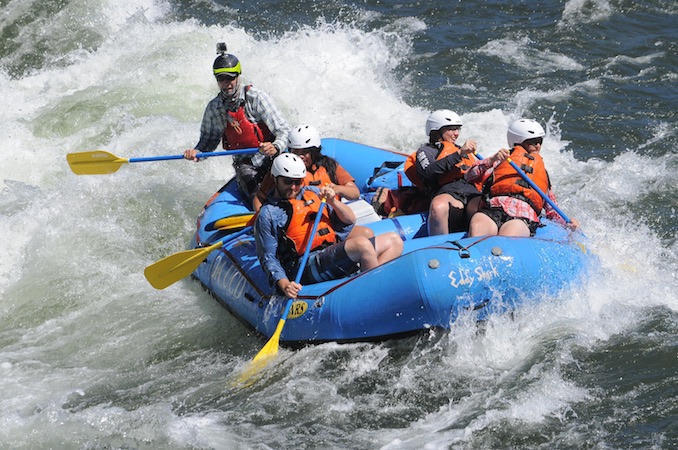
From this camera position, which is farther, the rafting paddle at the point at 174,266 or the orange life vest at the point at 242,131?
the orange life vest at the point at 242,131

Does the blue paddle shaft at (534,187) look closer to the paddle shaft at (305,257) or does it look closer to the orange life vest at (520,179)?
the orange life vest at (520,179)

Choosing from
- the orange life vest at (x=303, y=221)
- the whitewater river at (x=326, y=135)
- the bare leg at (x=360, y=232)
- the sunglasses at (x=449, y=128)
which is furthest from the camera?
the sunglasses at (x=449, y=128)

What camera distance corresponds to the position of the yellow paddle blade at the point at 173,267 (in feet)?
23.1

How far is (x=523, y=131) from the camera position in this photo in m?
6.98

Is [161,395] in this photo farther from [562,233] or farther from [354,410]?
[562,233]

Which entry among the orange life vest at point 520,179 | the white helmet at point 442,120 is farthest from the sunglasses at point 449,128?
the orange life vest at point 520,179

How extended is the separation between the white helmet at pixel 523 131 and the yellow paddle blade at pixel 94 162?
146 inches

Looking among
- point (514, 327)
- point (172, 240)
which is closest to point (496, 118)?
point (172, 240)

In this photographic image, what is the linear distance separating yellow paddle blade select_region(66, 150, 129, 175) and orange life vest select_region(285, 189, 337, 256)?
8.73ft

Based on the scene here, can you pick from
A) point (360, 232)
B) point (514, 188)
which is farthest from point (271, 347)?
point (514, 188)

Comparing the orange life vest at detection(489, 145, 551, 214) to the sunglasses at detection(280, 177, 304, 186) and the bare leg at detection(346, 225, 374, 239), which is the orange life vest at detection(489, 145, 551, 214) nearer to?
the bare leg at detection(346, 225, 374, 239)

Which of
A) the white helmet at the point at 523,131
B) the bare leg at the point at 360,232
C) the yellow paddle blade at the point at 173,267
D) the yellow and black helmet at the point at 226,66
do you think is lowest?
the yellow paddle blade at the point at 173,267

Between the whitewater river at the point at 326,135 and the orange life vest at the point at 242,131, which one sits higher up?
the orange life vest at the point at 242,131

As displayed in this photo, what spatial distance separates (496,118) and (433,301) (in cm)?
559
